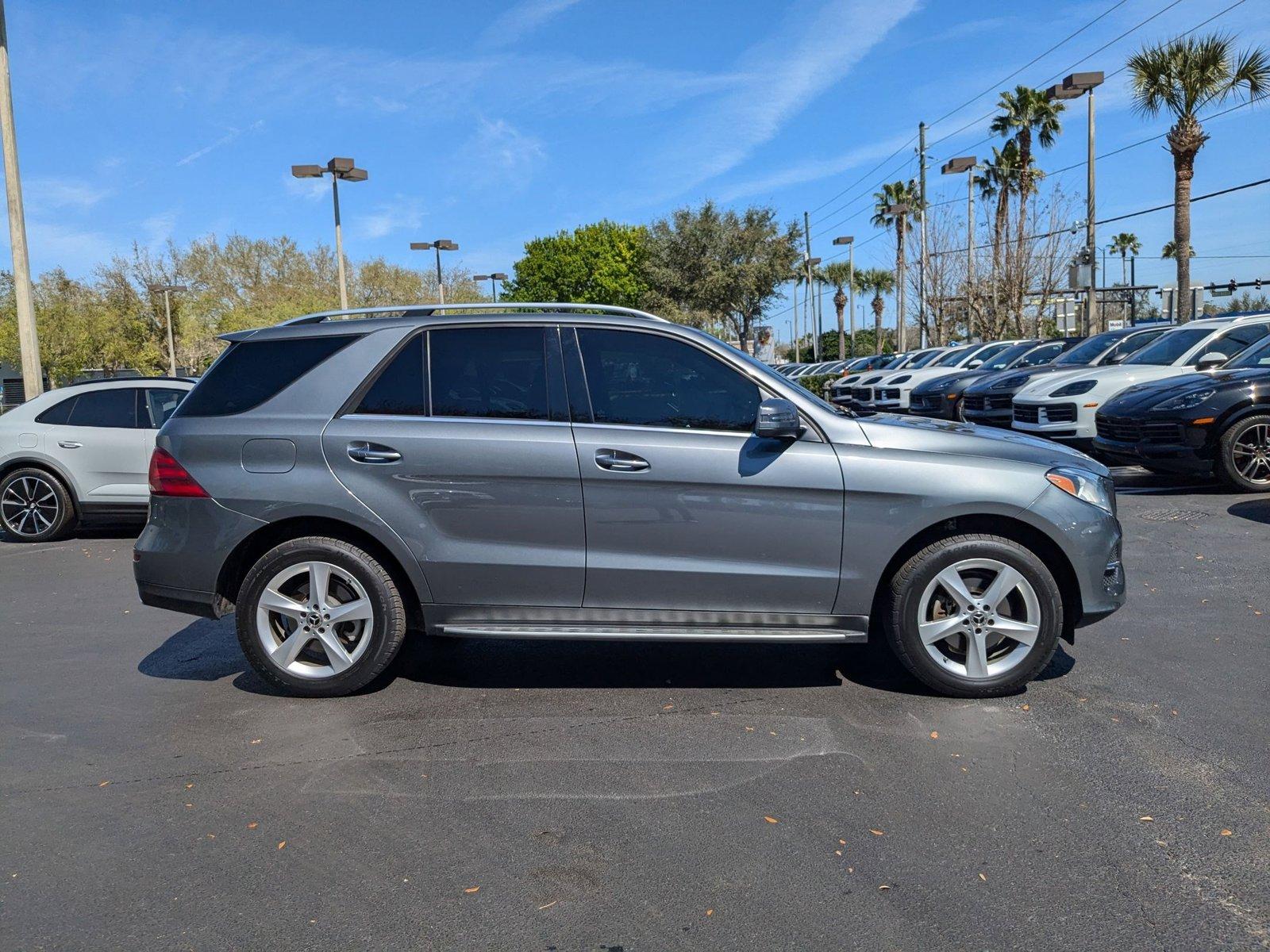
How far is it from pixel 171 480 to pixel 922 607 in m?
3.57

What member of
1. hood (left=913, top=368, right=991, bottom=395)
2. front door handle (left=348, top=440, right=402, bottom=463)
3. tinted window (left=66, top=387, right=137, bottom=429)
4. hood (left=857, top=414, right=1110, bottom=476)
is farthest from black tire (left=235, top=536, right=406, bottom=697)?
hood (left=913, top=368, right=991, bottom=395)

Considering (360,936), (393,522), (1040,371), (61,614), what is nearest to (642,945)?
(360,936)

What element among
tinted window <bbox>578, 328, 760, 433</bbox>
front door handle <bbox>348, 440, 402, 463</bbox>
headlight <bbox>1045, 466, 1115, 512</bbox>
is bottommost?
headlight <bbox>1045, 466, 1115, 512</bbox>

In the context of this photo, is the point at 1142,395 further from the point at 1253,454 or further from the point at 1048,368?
the point at 1048,368

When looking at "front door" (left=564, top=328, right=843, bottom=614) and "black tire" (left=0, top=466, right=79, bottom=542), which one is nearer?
"front door" (left=564, top=328, right=843, bottom=614)

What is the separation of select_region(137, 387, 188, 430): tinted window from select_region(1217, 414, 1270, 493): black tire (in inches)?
407

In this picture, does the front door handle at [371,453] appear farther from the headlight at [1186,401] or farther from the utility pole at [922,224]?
the utility pole at [922,224]

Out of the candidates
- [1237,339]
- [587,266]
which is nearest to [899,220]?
[587,266]

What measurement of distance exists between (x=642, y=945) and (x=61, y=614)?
5.73 metres

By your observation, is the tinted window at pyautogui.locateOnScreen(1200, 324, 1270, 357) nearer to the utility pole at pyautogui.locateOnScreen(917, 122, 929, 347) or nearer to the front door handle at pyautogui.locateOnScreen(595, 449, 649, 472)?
the front door handle at pyautogui.locateOnScreen(595, 449, 649, 472)

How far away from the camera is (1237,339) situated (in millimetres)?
13414

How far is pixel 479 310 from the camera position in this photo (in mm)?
5082

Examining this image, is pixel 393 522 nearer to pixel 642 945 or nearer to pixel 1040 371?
pixel 642 945

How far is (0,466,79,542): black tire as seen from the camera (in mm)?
9992
